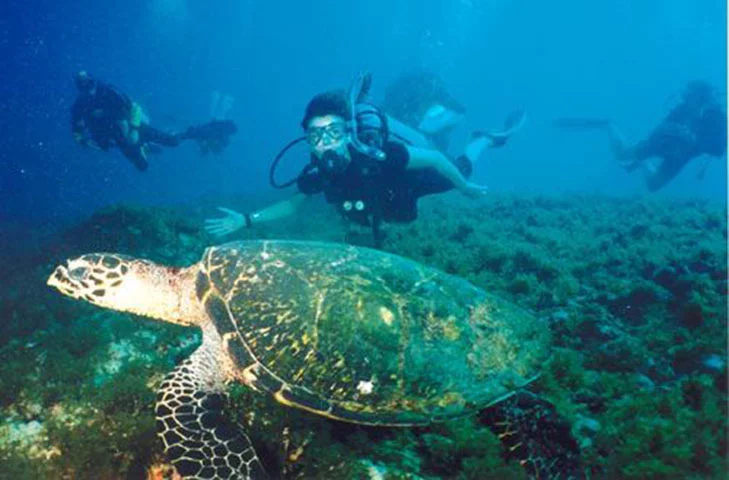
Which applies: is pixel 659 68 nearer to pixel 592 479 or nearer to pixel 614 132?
pixel 614 132

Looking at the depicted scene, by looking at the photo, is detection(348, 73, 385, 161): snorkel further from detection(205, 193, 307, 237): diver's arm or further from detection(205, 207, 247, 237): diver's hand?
detection(205, 207, 247, 237): diver's hand

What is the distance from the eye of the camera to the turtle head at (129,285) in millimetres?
3387

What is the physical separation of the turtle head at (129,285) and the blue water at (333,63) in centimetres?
4699

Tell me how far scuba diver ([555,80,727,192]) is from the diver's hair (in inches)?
515

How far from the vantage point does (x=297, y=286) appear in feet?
9.46

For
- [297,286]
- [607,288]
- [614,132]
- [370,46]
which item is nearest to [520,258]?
[607,288]

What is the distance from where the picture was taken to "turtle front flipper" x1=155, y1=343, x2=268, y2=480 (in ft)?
7.61

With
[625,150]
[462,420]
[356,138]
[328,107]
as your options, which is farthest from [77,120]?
[625,150]

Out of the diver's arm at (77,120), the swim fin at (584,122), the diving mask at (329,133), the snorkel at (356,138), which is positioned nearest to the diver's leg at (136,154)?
the diver's arm at (77,120)

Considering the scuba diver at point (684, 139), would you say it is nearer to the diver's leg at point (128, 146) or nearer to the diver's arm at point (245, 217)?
the diver's arm at point (245, 217)

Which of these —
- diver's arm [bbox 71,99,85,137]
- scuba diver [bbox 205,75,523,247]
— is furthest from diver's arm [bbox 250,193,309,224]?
diver's arm [bbox 71,99,85,137]

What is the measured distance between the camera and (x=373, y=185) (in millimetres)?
6230

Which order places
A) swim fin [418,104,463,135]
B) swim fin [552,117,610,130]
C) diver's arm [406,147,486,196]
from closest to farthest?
diver's arm [406,147,486,196], swim fin [418,104,463,135], swim fin [552,117,610,130]

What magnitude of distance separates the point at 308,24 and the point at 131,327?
289 ft
